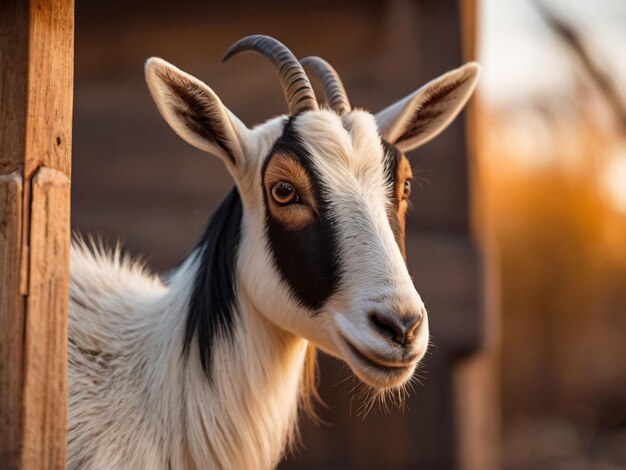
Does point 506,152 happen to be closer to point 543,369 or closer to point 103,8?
point 543,369

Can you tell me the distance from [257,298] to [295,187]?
527 mm

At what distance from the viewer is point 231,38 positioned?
8.29 metres

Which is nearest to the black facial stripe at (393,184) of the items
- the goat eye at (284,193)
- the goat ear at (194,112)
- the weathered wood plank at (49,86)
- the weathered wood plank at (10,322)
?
the goat eye at (284,193)

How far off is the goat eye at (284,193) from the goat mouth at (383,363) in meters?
0.67

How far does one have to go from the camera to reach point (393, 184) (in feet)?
12.0

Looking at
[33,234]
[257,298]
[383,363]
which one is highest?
[33,234]

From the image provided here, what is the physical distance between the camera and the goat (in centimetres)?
333

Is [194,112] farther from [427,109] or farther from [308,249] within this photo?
[427,109]

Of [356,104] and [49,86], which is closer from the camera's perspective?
[49,86]

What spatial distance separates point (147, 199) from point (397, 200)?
4.92 meters

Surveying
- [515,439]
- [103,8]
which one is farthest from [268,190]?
[515,439]

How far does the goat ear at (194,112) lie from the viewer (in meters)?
3.43

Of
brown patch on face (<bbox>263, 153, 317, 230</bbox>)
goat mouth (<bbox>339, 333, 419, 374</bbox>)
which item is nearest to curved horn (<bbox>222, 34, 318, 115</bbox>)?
brown patch on face (<bbox>263, 153, 317, 230</bbox>)

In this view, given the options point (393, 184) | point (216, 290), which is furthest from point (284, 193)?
point (216, 290)
